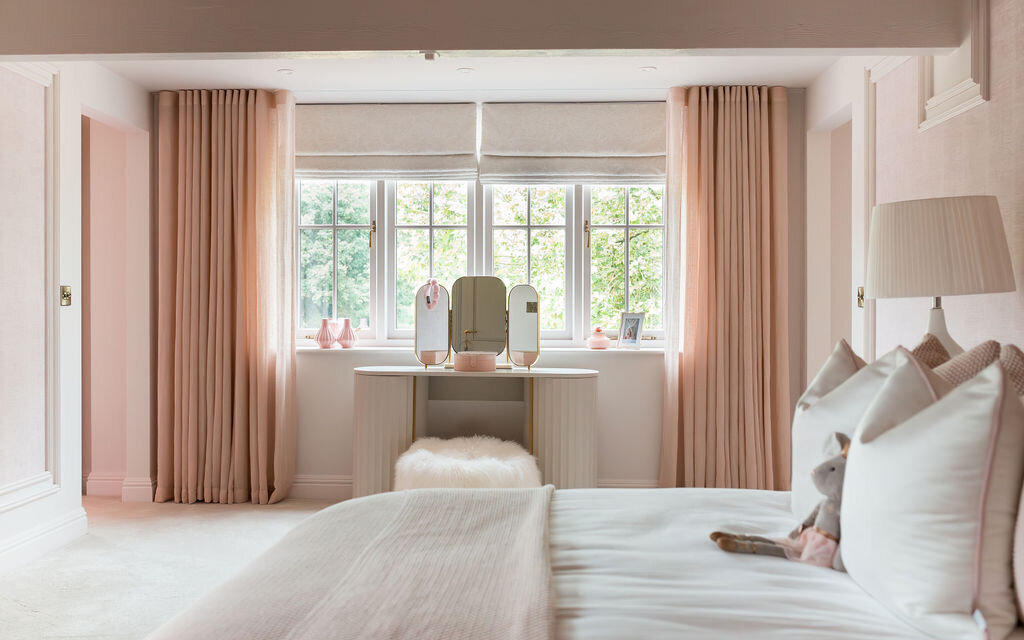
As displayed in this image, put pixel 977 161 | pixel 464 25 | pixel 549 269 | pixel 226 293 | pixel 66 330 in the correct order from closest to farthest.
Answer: pixel 977 161 → pixel 464 25 → pixel 66 330 → pixel 226 293 → pixel 549 269

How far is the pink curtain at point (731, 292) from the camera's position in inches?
157

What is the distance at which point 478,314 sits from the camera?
4.14m

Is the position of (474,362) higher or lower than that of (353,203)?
lower

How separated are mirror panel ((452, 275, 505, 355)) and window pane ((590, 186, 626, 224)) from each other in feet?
2.38

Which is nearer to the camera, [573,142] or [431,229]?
[573,142]

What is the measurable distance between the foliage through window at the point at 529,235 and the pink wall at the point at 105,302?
2.18 m

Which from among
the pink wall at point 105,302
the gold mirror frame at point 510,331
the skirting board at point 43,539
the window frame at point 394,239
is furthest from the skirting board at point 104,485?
the gold mirror frame at point 510,331

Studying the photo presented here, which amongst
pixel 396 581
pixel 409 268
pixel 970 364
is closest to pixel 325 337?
pixel 409 268

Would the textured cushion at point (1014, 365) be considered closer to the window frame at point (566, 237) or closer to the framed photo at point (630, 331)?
the framed photo at point (630, 331)

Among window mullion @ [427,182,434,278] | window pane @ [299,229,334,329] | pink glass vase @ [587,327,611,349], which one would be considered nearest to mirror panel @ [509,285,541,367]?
pink glass vase @ [587,327,611,349]

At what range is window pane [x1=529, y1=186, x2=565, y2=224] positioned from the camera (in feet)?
14.2

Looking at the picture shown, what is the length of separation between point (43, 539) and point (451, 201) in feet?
8.68

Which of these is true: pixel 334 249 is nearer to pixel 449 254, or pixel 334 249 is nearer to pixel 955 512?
pixel 449 254

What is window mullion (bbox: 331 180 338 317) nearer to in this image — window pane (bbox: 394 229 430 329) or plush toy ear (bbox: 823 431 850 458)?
window pane (bbox: 394 229 430 329)
